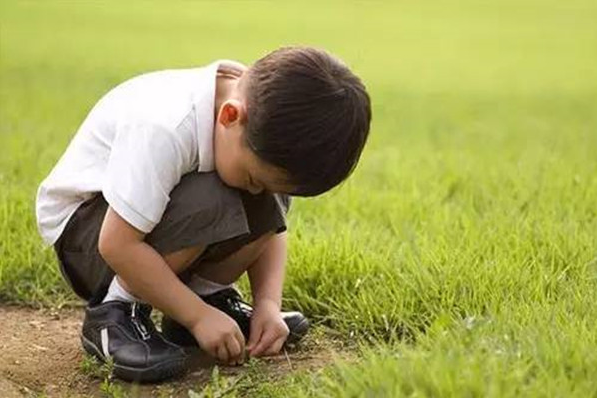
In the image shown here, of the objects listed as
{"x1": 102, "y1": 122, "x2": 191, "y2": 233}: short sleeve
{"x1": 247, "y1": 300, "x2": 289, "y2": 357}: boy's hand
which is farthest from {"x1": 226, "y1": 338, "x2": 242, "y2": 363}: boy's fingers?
{"x1": 102, "y1": 122, "x2": 191, "y2": 233}: short sleeve

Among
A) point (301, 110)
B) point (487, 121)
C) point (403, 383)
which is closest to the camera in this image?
point (403, 383)

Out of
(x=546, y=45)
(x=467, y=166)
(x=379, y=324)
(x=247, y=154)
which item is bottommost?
(x=546, y=45)

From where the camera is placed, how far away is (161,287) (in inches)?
115

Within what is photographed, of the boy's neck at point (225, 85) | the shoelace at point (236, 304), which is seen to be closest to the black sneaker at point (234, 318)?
the shoelace at point (236, 304)

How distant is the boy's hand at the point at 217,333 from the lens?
2963 millimetres

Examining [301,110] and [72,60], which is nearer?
[301,110]

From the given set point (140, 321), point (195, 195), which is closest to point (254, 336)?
point (140, 321)

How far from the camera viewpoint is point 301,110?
2709 millimetres

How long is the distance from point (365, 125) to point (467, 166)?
3.16m

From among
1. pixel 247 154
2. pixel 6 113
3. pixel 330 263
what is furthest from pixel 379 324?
pixel 6 113

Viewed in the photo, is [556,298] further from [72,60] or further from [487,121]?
[72,60]

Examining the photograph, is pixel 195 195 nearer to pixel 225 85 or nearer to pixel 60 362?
pixel 225 85

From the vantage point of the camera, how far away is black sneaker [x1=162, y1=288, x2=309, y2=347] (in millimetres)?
3188

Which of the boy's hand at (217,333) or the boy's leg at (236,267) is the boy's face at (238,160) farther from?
the boy's hand at (217,333)
